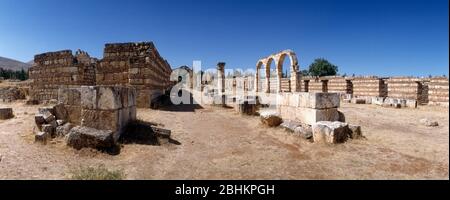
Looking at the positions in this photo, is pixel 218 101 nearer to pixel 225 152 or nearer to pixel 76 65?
pixel 76 65

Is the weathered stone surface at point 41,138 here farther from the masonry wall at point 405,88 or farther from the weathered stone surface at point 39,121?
Result: the masonry wall at point 405,88

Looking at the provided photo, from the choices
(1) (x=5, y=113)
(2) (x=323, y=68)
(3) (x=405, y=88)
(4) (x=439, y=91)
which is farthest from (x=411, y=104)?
(2) (x=323, y=68)

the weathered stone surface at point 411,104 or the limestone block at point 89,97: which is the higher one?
the limestone block at point 89,97

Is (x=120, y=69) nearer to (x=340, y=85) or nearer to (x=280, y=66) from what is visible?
(x=280, y=66)

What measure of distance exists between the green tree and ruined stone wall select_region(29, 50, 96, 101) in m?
47.1

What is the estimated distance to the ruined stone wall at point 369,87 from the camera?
2206 cm

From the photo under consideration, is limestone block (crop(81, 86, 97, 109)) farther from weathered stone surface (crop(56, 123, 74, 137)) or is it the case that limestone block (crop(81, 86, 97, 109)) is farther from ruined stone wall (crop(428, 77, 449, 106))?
ruined stone wall (crop(428, 77, 449, 106))

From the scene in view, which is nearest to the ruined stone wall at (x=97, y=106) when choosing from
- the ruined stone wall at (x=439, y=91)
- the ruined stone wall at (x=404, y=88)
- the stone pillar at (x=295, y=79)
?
the stone pillar at (x=295, y=79)

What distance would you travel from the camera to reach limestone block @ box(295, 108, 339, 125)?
7535 millimetres

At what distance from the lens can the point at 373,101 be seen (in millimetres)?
18234

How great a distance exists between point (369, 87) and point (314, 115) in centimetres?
1803

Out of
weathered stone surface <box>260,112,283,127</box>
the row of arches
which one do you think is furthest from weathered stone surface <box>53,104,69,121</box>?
the row of arches

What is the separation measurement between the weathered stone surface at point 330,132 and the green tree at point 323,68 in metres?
49.8
